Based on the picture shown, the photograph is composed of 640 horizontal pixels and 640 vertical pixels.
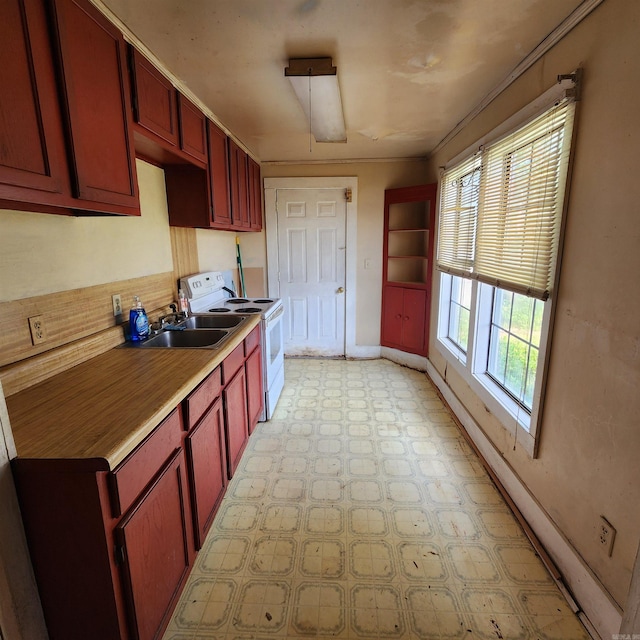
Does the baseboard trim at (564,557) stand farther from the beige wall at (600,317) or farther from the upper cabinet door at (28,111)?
the upper cabinet door at (28,111)

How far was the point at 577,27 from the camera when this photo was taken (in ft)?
4.64

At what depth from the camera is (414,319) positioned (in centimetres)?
390

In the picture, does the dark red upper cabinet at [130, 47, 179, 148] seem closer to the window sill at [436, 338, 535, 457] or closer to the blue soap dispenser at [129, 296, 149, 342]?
the blue soap dispenser at [129, 296, 149, 342]

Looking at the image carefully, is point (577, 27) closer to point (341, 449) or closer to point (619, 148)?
point (619, 148)

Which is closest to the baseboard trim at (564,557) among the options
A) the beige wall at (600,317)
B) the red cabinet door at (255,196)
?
the beige wall at (600,317)

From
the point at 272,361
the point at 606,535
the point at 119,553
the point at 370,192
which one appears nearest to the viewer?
the point at 119,553

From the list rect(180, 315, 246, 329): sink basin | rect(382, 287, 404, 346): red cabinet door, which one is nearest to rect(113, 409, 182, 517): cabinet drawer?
rect(180, 315, 246, 329): sink basin

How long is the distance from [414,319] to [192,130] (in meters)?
2.78

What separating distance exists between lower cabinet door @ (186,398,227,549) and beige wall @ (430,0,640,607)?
1573 millimetres

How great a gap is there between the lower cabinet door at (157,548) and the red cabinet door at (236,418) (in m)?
0.53

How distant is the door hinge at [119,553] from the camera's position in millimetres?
971

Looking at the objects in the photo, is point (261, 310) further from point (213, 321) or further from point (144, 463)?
point (144, 463)

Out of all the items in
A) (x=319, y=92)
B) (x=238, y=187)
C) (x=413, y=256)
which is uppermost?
(x=319, y=92)

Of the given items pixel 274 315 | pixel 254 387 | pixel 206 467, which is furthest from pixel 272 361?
pixel 206 467
